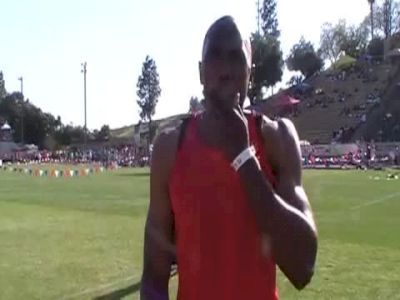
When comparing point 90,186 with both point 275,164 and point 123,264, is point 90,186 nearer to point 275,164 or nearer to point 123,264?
point 123,264

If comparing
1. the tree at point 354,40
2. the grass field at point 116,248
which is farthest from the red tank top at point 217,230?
the tree at point 354,40

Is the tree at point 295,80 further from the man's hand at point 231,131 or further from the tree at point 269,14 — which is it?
the man's hand at point 231,131

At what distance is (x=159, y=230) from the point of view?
2.82m

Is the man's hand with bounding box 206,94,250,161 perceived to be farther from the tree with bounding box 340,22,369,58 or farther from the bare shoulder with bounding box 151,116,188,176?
the tree with bounding box 340,22,369,58

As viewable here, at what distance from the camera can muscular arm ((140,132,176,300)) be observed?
9.06ft

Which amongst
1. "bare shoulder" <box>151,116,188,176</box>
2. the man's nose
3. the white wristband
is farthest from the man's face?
"bare shoulder" <box>151,116,188,176</box>

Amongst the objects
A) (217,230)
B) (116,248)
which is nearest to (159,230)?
(217,230)

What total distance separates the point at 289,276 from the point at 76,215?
64.2 ft

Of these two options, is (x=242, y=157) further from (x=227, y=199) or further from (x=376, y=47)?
(x=376, y=47)

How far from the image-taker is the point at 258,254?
259cm

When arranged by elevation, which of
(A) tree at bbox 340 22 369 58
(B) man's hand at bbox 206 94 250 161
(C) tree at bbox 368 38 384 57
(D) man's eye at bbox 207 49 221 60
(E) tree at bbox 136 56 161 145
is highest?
(A) tree at bbox 340 22 369 58

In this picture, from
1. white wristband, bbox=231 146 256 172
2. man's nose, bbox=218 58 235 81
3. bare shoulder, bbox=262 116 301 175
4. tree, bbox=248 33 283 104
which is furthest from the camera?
tree, bbox=248 33 283 104

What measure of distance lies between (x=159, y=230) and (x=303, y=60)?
11247 centimetres

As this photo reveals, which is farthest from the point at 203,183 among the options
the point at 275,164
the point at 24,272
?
the point at 24,272
